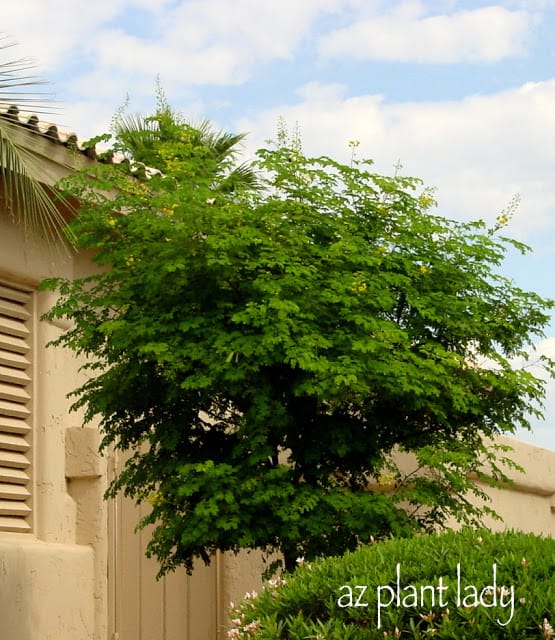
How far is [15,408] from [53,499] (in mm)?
853

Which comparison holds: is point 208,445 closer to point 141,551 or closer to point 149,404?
point 149,404

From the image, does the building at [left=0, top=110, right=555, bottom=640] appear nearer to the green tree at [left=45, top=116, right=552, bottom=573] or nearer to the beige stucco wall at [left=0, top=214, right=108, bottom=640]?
the beige stucco wall at [left=0, top=214, right=108, bottom=640]

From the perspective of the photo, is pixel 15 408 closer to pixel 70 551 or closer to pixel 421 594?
pixel 70 551

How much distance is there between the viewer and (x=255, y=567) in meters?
11.9

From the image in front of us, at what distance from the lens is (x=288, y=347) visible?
8016 millimetres

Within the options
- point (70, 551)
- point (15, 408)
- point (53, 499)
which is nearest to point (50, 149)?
point (15, 408)

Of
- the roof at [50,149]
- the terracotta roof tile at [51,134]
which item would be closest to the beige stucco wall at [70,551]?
the roof at [50,149]

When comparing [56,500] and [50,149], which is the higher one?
[50,149]

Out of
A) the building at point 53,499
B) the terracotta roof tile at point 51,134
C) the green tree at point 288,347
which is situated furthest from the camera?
the building at point 53,499

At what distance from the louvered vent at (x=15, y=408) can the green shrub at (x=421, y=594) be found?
4555 millimetres

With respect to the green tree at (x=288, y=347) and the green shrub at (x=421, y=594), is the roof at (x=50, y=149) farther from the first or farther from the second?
the green shrub at (x=421, y=594)

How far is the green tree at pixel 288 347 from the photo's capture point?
323 inches

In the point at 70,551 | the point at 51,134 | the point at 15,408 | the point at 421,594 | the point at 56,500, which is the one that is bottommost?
the point at 421,594

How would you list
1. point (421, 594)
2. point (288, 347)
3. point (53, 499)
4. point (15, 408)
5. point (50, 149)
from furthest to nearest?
point (53, 499) < point (15, 408) < point (50, 149) < point (288, 347) < point (421, 594)
